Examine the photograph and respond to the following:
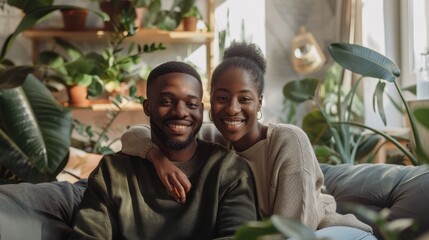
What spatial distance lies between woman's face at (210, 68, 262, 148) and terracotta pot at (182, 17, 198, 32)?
2410mm

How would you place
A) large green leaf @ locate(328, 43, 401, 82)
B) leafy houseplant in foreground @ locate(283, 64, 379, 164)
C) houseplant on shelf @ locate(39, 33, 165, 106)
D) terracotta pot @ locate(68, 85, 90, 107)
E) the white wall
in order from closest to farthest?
large green leaf @ locate(328, 43, 401, 82) → leafy houseplant in foreground @ locate(283, 64, 379, 164) → houseplant on shelf @ locate(39, 33, 165, 106) → terracotta pot @ locate(68, 85, 90, 107) → the white wall

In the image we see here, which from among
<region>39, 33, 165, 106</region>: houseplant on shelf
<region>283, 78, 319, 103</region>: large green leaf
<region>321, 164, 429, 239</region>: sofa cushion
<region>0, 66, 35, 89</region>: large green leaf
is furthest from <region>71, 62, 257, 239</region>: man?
<region>39, 33, 165, 106</region>: houseplant on shelf

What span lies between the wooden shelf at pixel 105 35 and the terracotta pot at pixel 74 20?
0.04 meters

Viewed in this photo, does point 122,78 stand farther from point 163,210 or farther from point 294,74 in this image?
point 163,210

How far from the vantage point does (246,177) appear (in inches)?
57.9

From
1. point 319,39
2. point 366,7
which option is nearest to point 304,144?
point 366,7

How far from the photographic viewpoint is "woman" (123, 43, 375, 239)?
A: 4.72 feet

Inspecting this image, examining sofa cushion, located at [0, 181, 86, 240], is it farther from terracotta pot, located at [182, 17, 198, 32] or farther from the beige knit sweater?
terracotta pot, located at [182, 17, 198, 32]

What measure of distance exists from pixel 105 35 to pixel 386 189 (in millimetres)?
2553

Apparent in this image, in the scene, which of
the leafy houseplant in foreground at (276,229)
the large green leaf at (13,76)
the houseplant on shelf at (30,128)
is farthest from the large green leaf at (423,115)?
the large green leaf at (13,76)

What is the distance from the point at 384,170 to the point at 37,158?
121 cm

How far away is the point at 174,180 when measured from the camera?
4.63 ft

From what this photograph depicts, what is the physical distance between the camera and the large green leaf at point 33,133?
87.2 inches

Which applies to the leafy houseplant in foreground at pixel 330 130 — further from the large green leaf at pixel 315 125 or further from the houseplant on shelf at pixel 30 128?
the houseplant on shelf at pixel 30 128
